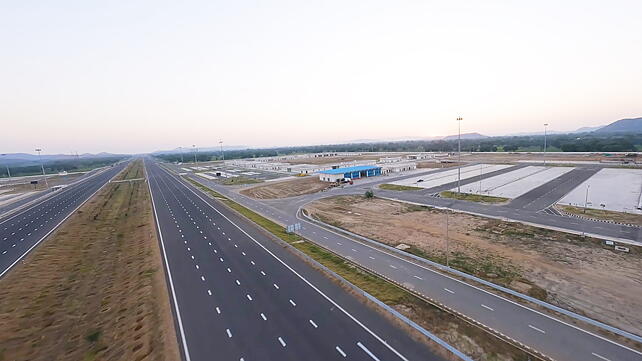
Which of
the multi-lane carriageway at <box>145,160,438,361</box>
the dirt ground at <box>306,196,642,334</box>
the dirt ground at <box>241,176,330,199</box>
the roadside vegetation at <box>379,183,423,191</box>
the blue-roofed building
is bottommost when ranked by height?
the dirt ground at <box>306,196,642,334</box>

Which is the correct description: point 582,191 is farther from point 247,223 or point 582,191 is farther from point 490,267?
point 247,223

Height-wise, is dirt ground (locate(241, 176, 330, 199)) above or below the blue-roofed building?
below

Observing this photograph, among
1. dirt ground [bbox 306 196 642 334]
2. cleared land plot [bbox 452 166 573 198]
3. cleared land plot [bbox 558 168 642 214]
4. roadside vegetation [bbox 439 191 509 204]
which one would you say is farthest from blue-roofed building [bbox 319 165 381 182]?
cleared land plot [bbox 558 168 642 214]

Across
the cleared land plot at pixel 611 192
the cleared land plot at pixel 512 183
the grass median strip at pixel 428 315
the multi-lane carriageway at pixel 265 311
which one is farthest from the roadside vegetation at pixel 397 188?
the multi-lane carriageway at pixel 265 311

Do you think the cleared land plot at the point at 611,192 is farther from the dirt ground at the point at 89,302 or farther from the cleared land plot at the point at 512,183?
the dirt ground at the point at 89,302

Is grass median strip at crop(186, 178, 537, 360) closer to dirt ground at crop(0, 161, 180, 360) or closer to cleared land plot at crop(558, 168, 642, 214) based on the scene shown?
dirt ground at crop(0, 161, 180, 360)

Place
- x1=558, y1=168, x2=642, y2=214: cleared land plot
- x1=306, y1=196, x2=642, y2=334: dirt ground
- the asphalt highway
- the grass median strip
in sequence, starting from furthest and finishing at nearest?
1. x1=558, y1=168, x2=642, y2=214: cleared land plot
2. x1=306, y1=196, x2=642, y2=334: dirt ground
3. the grass median strip
4. the asphalt highway

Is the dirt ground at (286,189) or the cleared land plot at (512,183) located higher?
the dirt ground at (286,189)

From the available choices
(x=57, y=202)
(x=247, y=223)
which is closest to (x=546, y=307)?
(x=247, y=223)
